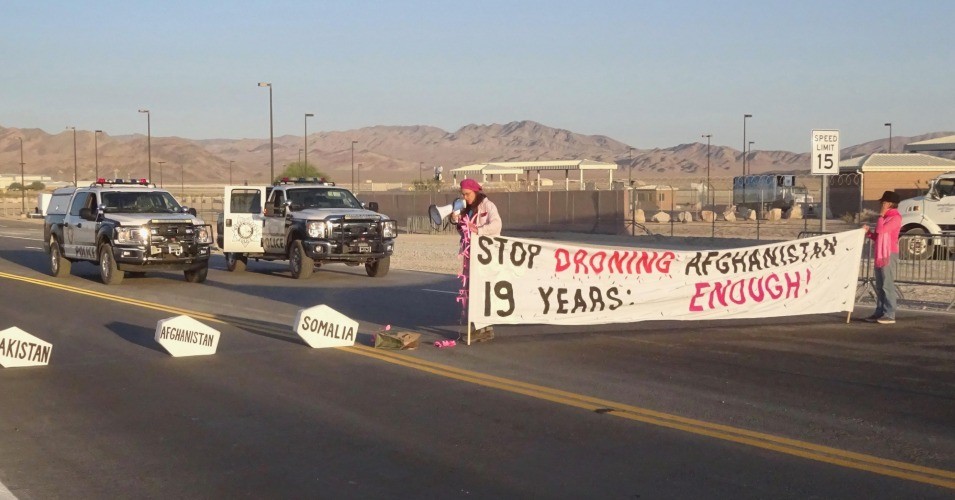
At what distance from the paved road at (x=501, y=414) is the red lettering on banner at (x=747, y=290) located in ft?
1.35

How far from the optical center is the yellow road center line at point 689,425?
7293mm

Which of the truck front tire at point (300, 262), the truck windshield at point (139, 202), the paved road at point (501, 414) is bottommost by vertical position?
the paved road at point (501, 414)

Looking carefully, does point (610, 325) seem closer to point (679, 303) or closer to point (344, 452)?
point (679, 303)

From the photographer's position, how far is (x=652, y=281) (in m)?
13.9

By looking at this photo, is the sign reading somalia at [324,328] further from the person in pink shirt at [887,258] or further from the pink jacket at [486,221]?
the person in pink shirt at [887,258]

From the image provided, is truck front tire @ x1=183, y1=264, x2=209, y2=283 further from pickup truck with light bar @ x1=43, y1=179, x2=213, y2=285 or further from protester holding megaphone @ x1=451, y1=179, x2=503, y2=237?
Result: protester holding megaphone @ x1=451, y1=179, x2=503, y2=237

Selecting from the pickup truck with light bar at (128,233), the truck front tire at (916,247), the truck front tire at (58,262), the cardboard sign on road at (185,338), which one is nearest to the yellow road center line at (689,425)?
the cardboard sign on road at (185,338)

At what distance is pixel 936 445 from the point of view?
802cm

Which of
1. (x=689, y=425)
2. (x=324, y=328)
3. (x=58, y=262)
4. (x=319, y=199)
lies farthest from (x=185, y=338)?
(x=58, y=262)

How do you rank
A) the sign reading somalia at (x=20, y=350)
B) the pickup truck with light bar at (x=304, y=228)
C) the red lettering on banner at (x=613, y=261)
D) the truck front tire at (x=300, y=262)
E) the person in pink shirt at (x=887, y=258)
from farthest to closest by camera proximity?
the truck front tire at (x=300, y=262) < the pickup truck with light bar at (x=304, y=228) < the person in pink shirt at (x=887, y=258) < the red lettering on banner at (x=613, y=261) < the sign reading somalia at (x=20, y=350)

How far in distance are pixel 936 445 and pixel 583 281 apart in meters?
5.98

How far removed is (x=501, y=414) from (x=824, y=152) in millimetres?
11248

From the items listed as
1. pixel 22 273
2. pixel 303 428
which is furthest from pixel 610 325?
pixel 22 273

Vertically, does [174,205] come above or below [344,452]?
above
